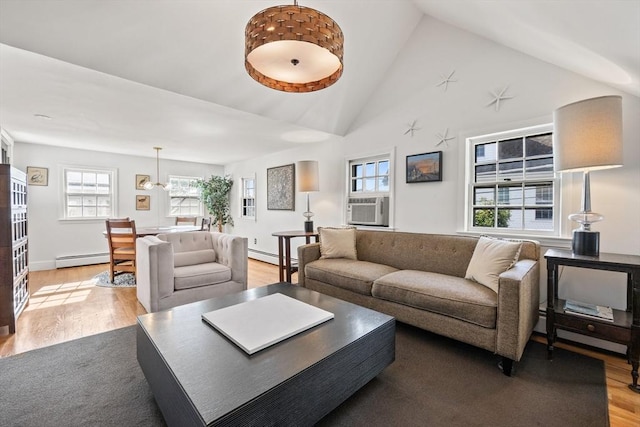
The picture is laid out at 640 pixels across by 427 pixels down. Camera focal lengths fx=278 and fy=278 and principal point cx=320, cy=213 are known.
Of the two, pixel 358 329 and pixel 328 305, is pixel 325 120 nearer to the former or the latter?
pixel 328 305

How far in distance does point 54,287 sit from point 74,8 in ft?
11.7

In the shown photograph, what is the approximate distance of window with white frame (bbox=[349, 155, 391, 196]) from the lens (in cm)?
374

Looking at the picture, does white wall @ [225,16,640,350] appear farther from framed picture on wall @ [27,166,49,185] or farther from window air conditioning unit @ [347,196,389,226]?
framed picture on wall @ [27,166,49,185]

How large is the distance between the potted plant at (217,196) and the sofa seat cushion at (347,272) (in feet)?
13.6

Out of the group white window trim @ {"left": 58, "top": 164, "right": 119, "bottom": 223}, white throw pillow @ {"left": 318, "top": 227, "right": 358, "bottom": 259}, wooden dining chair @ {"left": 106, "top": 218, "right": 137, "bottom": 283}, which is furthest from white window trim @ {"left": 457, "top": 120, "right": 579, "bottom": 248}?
white window trim @ {"left": 58, "top": 164, "right": 119, "bottom": 223}

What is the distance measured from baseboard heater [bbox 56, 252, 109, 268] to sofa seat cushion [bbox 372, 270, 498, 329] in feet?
17.7

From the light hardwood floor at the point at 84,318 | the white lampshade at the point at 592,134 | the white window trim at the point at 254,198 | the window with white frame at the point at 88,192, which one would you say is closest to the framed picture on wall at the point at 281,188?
the white window trim at the point at 254,198

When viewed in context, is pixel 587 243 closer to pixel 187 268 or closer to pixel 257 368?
pixel 257 368

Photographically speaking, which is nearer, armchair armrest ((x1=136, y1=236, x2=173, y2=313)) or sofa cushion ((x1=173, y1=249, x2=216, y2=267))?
armchair armrest ((x1=136, y1=236, x2=173, y2=313))

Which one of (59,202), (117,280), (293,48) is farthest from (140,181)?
(293,48)

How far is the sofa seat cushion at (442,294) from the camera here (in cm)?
188

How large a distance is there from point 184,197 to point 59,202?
6.98 feet

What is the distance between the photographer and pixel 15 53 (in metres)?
2.01

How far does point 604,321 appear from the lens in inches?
71.6
